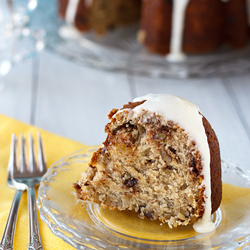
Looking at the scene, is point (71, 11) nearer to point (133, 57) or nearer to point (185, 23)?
point (133, 57)

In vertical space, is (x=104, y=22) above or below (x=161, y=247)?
above

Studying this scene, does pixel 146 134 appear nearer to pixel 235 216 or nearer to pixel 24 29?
pixel 235 216

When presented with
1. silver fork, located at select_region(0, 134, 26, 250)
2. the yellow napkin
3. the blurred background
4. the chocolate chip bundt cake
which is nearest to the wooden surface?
the blurred background

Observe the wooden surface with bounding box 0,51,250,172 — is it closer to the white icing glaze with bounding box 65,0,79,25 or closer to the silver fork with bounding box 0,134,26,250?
the white icing glaze with bounding box 65,0,79,25

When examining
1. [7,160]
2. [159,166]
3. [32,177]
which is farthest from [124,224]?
[7,160]

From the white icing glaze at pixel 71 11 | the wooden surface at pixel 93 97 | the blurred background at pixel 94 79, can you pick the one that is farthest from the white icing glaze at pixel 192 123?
the white icing glaze at pixel 71 11

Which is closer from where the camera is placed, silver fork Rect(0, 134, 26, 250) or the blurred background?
silver fork Rect(0, 134, 26, 250)

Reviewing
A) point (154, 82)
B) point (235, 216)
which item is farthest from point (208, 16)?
point (235, 216)
